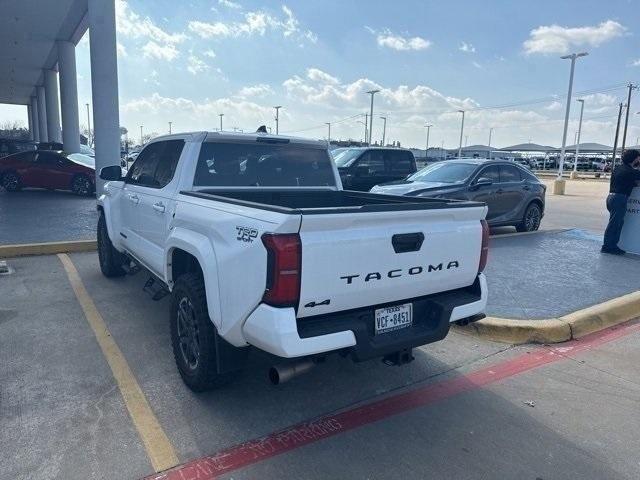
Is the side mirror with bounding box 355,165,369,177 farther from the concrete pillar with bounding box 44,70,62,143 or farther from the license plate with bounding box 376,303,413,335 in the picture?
the concrete pillar with bounding box 44,70,62,143

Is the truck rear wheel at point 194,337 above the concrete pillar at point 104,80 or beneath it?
beneath

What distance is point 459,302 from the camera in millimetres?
3500

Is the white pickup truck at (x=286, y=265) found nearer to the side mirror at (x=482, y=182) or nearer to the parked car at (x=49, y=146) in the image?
the side mirror at (x=482, y=182)

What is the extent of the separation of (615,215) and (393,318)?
23.5 ft

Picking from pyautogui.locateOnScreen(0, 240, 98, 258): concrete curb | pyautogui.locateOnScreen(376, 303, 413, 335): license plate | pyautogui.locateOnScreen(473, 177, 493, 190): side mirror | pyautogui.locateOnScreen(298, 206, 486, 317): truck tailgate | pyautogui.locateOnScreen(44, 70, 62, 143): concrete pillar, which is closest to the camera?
pyautogui.locateOnScreen(298, 206, 486, 317): truck tailgate

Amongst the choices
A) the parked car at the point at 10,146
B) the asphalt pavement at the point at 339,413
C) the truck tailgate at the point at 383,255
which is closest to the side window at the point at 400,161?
the asphalt pavement at the point at 339,413

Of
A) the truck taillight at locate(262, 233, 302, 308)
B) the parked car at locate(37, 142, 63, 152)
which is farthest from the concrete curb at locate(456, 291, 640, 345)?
the parked car at locate(37, 142, 63, 152)

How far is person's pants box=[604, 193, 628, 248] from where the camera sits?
8.39 meters

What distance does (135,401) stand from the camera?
3.42 meters

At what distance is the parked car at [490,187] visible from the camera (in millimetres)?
9545

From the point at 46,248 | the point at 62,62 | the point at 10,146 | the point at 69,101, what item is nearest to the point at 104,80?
the point at 46,248

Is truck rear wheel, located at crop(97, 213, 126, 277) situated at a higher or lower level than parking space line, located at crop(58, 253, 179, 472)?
higher

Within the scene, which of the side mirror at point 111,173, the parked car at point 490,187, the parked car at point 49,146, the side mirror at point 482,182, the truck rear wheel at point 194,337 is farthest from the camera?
the parked car at point 49,146

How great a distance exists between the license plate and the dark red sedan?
50.1 ft
